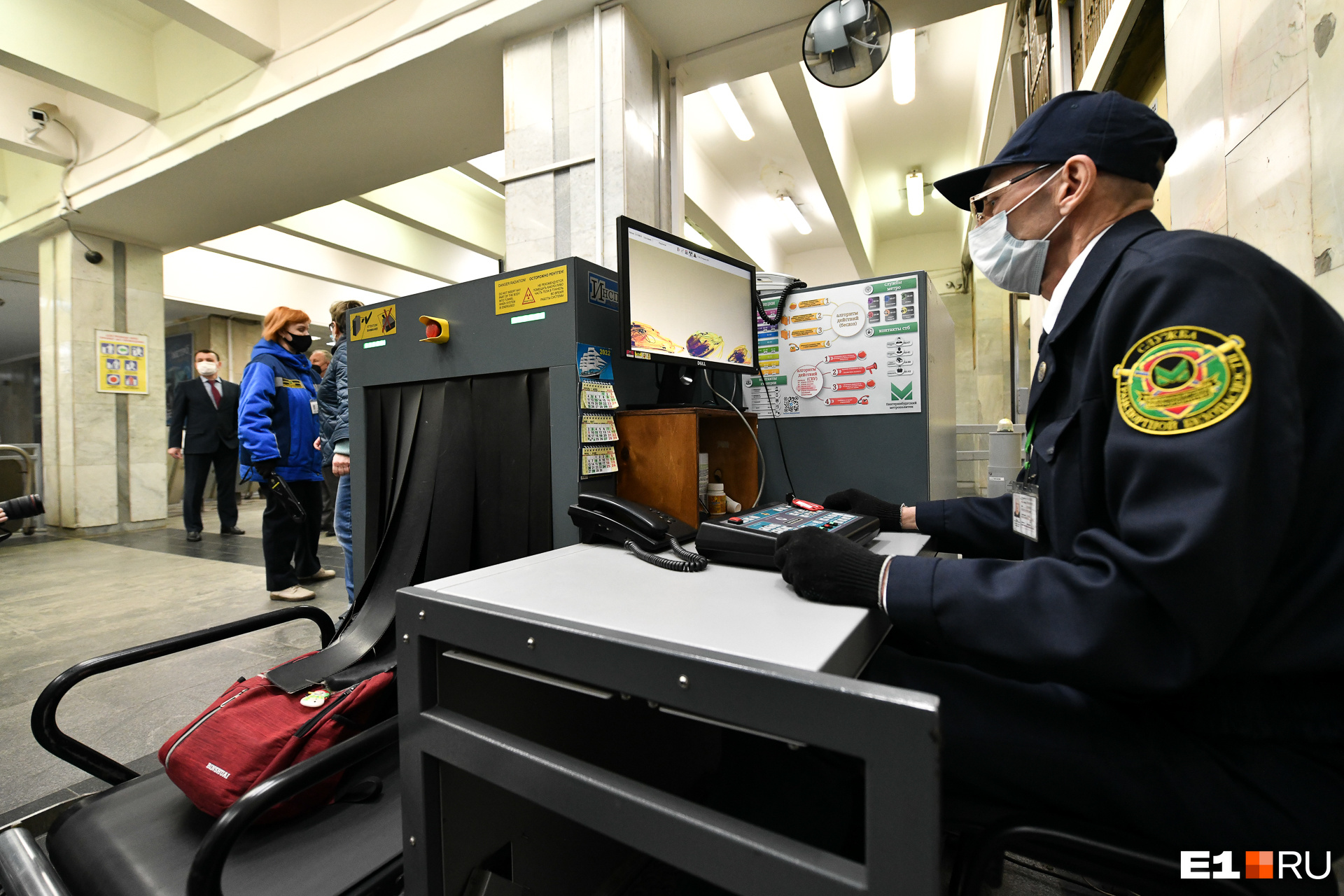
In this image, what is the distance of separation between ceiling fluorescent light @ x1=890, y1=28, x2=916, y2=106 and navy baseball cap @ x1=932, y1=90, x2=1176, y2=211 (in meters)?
2.83

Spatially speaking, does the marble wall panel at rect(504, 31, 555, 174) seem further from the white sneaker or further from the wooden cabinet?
the white sneaker

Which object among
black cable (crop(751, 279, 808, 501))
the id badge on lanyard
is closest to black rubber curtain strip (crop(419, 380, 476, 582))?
black cable (crop(751, 279, 808, 501))

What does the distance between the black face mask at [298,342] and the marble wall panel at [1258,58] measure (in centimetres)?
357

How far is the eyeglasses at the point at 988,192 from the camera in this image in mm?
891

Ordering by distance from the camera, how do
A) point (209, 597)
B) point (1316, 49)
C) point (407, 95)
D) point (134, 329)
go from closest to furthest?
point (1316, 49) < point (209, 597) < point (407, 95) < point (134, 329)

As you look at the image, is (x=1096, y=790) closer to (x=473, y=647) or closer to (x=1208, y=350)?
(x=1208, y=350)

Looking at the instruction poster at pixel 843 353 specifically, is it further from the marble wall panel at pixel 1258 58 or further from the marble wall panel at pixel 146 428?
the marble wall panel at pixel 146 428

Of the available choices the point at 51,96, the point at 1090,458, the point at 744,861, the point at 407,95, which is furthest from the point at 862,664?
the point at 51,96

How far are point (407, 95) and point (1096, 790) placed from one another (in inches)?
163

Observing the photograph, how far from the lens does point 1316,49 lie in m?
0.89

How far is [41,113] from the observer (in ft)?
14.6

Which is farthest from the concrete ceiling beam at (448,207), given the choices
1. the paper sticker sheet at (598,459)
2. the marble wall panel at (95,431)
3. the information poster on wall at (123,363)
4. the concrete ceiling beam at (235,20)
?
the paper sticker sheet at (598,459)

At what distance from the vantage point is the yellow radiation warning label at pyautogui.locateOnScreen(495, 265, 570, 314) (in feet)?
3.79

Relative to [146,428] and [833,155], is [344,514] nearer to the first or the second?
[833,155]
